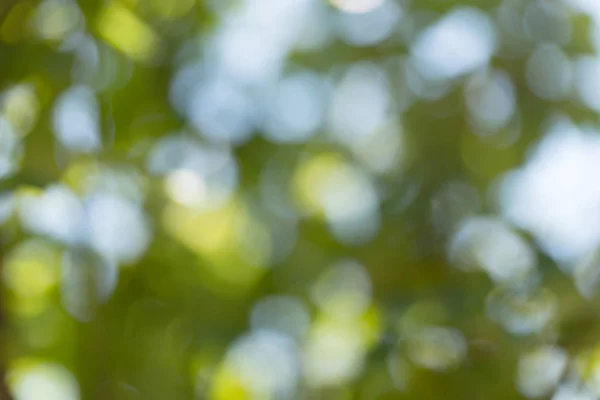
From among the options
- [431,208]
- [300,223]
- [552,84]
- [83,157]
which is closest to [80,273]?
[83,157]

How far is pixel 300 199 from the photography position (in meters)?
0.63

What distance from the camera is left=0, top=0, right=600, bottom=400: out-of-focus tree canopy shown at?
1.75 feet

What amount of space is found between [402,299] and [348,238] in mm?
72

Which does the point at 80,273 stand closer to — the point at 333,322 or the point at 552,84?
the point at 333,322

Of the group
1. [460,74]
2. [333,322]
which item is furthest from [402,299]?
[460,74]

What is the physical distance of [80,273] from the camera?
54 cm

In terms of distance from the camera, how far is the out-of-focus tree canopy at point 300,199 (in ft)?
1.75

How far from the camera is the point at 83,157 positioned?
0.55 meters

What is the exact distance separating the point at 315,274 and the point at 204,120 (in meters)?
0.16

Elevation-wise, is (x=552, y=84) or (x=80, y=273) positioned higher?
(x=552, y=84)

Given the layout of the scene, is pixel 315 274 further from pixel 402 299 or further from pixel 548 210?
pixel 548 210

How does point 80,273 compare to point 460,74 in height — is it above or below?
below

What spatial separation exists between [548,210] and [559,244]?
0.10 feet

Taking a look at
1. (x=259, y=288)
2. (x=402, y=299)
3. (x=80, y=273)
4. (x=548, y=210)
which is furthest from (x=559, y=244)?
(x=80, y=273)
